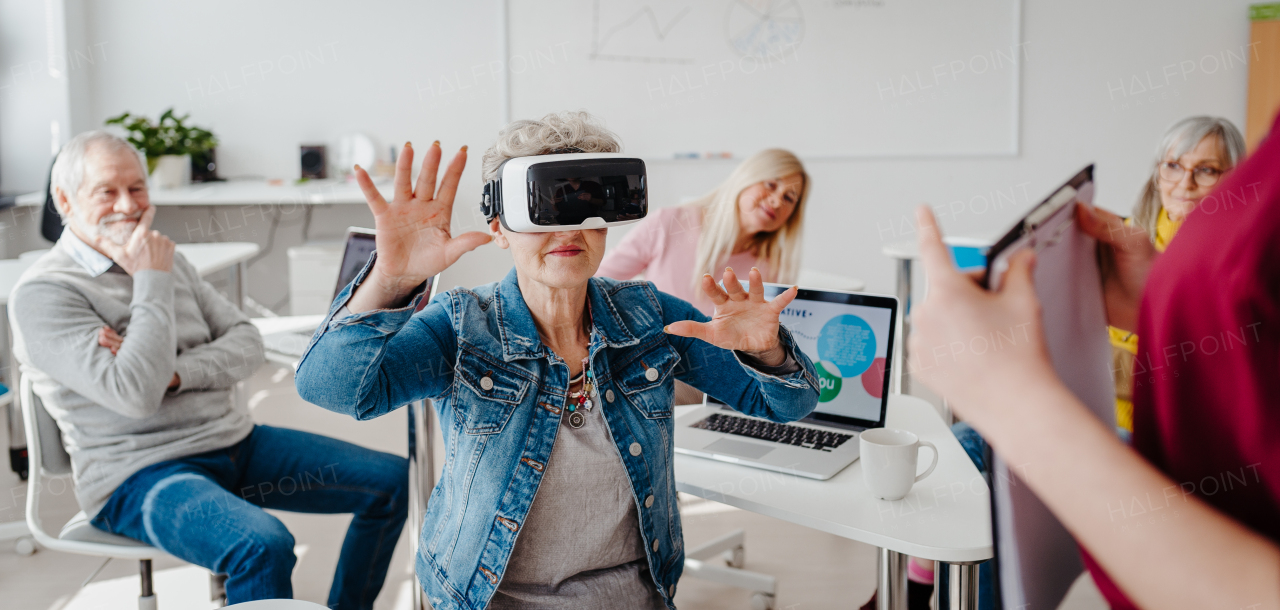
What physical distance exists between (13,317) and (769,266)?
75.3 inches

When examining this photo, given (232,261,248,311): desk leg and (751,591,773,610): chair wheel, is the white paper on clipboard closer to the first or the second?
(751,591,773,610): chair wheel

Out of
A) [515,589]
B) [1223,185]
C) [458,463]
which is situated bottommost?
[515,589]

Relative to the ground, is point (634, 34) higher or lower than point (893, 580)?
higher

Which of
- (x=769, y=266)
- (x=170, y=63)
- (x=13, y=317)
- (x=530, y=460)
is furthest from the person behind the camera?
(x=170, y=63)

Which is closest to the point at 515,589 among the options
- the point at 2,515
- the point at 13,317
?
the point at 13,317

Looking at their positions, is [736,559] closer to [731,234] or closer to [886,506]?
[731,234]

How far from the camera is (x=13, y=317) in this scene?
69.8 inches

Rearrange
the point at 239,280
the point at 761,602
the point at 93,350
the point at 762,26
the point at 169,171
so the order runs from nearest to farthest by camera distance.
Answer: the point at 93,350
the point at 761,602
the point at 239,280
the point at 169,171
the point at 762,26

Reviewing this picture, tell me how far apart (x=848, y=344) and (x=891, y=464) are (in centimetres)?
41

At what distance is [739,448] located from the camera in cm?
162

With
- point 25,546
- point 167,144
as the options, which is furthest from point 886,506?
point 167,144

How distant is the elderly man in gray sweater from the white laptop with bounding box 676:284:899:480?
78 cm

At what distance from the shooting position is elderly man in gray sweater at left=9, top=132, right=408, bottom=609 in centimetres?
164

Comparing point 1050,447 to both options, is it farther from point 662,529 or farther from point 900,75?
point 900,75
